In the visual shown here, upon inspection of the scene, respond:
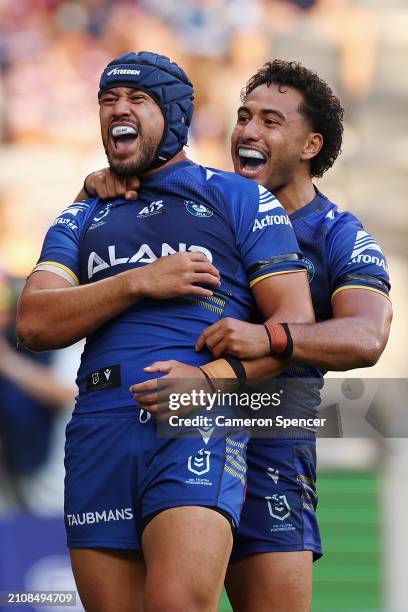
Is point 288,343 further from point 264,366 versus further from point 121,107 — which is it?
point 121,107

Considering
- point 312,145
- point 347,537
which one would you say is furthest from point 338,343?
point 347,537

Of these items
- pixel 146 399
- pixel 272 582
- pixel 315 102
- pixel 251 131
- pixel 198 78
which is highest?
pixel 198 78

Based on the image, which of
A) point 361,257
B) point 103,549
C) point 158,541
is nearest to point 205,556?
point 158,541

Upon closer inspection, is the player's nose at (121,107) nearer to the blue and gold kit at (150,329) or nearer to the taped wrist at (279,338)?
the blue and gold kit at (150,329)

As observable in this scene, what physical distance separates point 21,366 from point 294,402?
4598 mm

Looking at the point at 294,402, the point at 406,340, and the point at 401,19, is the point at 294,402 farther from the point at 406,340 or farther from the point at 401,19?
the point at 401,19

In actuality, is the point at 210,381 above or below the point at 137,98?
below

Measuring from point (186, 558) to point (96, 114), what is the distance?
21.2 ft

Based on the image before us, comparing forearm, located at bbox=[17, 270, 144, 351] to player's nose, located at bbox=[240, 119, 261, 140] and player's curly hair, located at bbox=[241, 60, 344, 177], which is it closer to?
player's nose, located at bbox=[240, 119, 261, 140]

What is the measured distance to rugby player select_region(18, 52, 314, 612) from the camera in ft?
12.6

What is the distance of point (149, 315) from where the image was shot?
4.15 metres

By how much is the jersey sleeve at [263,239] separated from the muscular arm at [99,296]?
6.9 inches

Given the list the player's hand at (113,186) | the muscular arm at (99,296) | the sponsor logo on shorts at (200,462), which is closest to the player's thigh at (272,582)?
the sponsor logo on shorts at (200,462)

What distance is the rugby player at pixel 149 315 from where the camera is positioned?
12.6 ft
